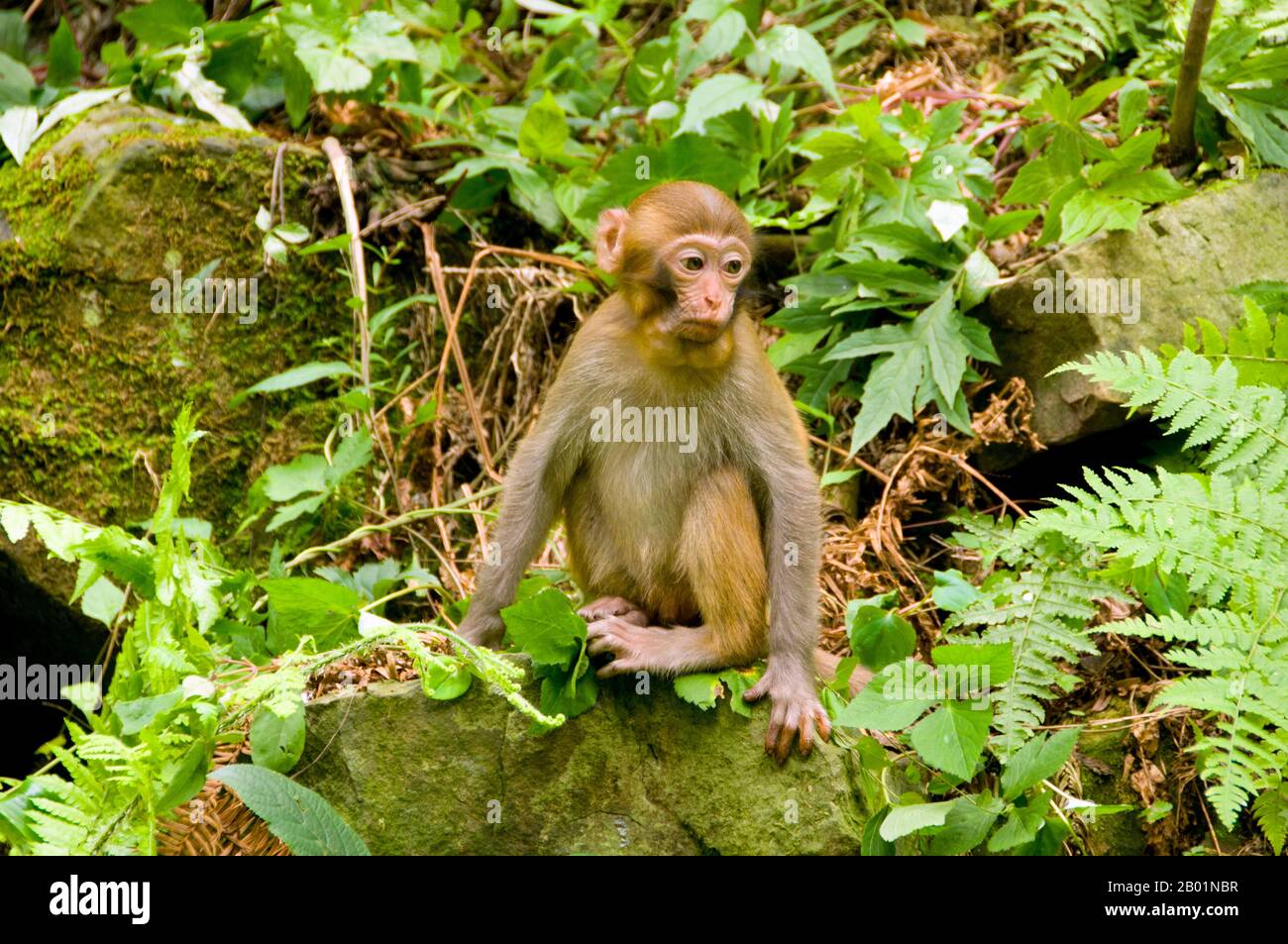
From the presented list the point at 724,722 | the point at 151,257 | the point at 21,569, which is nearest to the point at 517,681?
the point at 724,722

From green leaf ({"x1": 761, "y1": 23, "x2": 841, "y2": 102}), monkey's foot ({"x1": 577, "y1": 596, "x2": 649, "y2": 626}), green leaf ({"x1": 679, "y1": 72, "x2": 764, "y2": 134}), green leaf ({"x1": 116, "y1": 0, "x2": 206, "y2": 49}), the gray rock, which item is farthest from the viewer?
green leaf ({"x1": 116, "y1": 0, "x2": 206, "y2": 49})

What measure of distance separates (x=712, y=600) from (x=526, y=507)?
45.4 inches

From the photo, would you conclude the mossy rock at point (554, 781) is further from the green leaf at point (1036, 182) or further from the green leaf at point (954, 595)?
the green leaf at point (1036, 182)

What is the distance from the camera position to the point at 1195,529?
5.56 meters

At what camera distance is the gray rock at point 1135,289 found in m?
7.66

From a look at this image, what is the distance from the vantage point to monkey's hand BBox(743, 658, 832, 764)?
18.7 ft

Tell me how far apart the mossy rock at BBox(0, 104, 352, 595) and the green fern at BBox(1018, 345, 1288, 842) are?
5.20 metres

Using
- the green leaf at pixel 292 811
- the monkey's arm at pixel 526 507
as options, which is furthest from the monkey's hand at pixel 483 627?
the green leaf at pixel 292 811

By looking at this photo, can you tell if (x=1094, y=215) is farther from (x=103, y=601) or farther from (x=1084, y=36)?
(x=103, y=601)

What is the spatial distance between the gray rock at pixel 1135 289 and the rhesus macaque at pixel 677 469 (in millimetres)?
1860

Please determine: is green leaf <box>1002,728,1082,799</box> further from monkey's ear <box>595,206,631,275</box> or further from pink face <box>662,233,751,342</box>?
monkey's ear <box>595,206,631,275</box>

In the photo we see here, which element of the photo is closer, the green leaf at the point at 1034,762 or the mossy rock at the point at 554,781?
the green leaf at the point at 1034,762

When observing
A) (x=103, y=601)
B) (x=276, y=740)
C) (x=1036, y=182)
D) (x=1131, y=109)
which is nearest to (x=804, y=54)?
(x=1036, y=182)

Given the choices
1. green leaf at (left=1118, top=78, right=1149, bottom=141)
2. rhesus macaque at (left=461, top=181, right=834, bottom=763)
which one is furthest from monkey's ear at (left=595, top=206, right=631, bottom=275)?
green leaf at (left=1118, top=78, right=1149, bottom=141)
